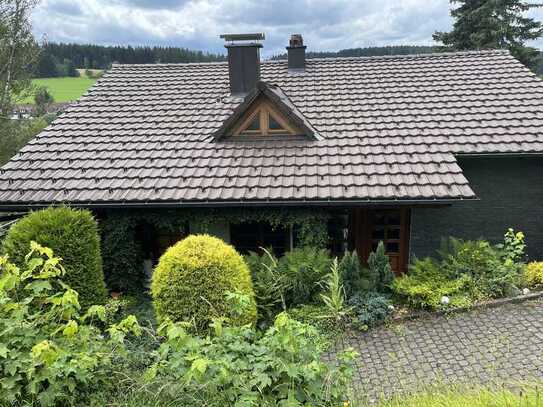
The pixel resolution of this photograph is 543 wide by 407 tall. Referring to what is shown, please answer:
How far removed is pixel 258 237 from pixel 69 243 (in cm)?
367

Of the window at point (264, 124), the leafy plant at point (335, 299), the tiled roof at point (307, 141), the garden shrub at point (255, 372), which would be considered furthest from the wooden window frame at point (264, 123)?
the garden shrub at point (255, 372)

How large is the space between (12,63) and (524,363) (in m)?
23.8

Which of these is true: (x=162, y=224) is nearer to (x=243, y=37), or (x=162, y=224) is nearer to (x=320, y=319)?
(x=320, y=319)

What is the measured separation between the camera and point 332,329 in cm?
576

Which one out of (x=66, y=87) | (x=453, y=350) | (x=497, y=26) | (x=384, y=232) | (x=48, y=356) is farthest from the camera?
(x=66, y=87)

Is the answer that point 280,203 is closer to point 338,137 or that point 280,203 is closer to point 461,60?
point 338,137

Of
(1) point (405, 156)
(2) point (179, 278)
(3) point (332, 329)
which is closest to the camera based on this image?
(2) point (179, 278)

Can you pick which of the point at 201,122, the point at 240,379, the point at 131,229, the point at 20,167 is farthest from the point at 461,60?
the point at 20,167

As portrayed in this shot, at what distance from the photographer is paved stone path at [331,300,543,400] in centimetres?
442

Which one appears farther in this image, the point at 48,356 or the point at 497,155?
the point at 497,155

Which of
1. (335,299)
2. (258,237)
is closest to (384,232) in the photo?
(258,237)

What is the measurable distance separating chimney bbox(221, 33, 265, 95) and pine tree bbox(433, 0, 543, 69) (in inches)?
687

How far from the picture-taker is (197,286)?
523 centimetres

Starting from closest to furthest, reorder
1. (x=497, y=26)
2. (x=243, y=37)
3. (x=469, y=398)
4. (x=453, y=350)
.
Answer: (x=469, y=398) → (x=453, y=350) → (x=243, y=37) → (x=497, y=26)
